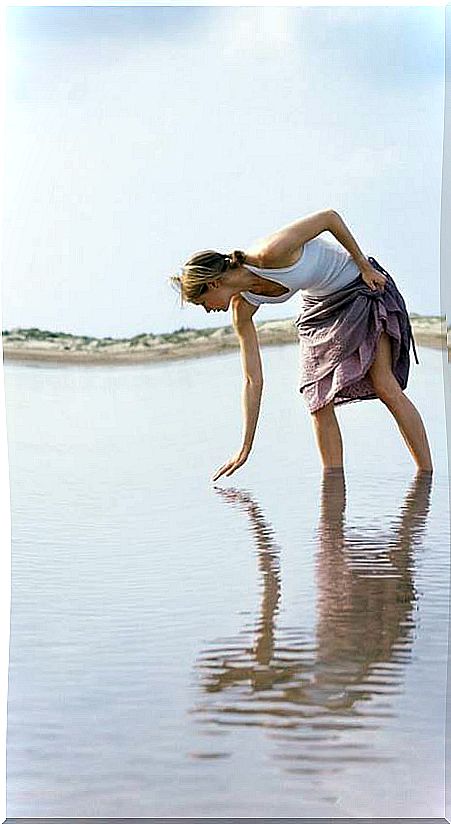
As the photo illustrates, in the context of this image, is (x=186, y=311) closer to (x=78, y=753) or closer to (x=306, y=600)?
(x=306, y=600)

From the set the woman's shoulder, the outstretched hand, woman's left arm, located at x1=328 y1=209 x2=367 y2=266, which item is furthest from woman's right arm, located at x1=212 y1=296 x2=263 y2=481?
woman's left arm, located at x1=328 y1=209 x2=367 y2=266

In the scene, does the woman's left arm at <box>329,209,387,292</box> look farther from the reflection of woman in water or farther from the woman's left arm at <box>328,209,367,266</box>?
the reflection of woman in water

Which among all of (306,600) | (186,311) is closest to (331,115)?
(186,311)

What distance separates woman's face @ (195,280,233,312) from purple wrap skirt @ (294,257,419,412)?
0.62 ft

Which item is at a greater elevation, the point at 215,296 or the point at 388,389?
the point at 215,296

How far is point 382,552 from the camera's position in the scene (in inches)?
116

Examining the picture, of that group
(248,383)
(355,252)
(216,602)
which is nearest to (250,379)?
(248,383)

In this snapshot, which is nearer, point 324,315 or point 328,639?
point 328,639

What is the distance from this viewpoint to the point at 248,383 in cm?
303

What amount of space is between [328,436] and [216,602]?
1.66 feet

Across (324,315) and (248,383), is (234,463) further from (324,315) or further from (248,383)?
(324,315)

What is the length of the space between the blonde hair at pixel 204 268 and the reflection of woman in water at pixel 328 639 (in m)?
0.52

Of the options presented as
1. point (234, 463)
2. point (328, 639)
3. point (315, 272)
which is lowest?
point (328, 639)

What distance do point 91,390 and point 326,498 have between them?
652mm
